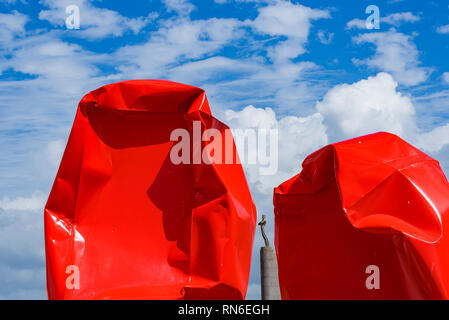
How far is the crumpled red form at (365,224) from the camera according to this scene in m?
4.14

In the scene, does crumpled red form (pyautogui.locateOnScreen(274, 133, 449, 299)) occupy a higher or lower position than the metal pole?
lower

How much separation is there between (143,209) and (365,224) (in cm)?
150

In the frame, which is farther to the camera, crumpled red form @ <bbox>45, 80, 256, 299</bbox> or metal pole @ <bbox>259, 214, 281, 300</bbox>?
metal pole @ <bbox>259, 214, 281, 300</bbox>

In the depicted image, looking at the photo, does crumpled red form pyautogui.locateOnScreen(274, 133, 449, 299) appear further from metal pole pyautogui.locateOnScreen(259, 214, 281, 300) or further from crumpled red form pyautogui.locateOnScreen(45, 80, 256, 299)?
metal pole pyautogui.locateOnScreen(259, 214, 281, 300)

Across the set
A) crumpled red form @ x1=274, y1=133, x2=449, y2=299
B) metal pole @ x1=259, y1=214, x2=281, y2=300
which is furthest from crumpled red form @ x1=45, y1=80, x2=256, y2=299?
metal pole @ x1=259, y1=214, x2=281, y2=300

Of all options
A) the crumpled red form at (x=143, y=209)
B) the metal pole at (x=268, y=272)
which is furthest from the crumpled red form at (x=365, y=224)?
the metal pole at (x=268, y=272)

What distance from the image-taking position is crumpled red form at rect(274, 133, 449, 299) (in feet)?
13.6

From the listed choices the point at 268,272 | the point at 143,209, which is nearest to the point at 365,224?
the point at 143,209

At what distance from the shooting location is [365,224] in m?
4.24

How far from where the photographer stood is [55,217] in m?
4.23

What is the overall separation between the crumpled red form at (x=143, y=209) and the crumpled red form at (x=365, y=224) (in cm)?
78

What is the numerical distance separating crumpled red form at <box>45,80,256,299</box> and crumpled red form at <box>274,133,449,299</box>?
0.78 m
